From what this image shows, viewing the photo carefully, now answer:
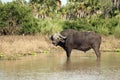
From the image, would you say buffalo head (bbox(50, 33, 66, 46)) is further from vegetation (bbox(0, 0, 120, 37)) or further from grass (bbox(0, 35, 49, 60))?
vegetation (bbox(0, 0, 120, 37))

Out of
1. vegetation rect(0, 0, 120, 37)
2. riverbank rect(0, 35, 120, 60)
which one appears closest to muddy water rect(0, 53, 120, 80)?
riverbank rect(0, 35, 120, 60)

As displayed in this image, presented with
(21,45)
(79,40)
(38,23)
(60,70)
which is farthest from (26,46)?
(38,23)

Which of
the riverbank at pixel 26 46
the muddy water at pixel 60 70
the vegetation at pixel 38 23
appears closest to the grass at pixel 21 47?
the riverbank at pixel 26 46

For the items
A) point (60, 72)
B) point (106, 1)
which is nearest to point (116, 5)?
point (106, 1)

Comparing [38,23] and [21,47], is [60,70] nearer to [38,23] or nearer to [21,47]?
[21,47]

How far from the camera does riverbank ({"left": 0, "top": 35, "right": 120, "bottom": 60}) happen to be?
22422mm

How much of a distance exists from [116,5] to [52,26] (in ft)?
75.7

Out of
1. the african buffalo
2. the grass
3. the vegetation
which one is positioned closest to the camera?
the grass

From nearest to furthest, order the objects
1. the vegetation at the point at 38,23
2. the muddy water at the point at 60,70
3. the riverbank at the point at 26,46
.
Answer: the muddy water at the point at 60,70, the riverbank at the point at 26,46, the vegetation at the point at 38,23

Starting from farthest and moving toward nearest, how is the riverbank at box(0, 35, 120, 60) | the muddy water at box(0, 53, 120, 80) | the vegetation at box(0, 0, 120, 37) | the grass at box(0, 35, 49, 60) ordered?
the vegetation at box(0, 0, 120, 37) → the riverbank at box(0, 35, 120, 60) → the grass at box(0, 35, 49, 60) → the muddy water at box(0, 53, 120, 80)

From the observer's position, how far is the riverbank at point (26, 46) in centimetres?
2242

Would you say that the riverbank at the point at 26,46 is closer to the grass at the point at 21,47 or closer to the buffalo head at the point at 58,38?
the grass at the point at 21,47

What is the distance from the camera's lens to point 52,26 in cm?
3731

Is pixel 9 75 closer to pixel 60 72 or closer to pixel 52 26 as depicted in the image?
pixel 60 72
